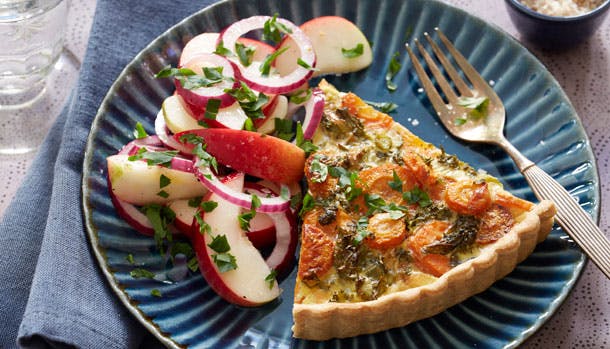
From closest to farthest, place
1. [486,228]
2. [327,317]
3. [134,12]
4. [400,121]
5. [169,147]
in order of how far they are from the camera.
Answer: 1. [327,317]
2. [486,228]
3. [169,147]
4. [400,121]
5. [134,12]

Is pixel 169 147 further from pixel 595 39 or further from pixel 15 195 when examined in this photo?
pixel 595 39

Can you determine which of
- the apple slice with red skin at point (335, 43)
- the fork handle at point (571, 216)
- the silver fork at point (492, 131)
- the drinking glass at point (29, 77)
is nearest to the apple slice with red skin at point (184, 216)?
the apple slice with red skin at point (335, 43)

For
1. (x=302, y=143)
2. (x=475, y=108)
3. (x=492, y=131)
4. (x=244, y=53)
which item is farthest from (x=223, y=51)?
(x=492, y=131)

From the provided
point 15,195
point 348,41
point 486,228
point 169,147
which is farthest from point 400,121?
point 15,195

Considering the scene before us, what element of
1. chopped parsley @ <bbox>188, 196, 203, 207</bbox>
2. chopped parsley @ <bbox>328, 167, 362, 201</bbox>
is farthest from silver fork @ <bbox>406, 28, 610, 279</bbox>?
chopped parsley @ <bbox>188, 196, 203, 207</bbox>

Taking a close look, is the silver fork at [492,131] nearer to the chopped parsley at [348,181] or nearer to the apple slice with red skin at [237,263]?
the chopped parsley at [348,181]

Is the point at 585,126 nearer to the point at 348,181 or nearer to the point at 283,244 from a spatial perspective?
the point at 348,181

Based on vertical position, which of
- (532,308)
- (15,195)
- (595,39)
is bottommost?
(15,195)
